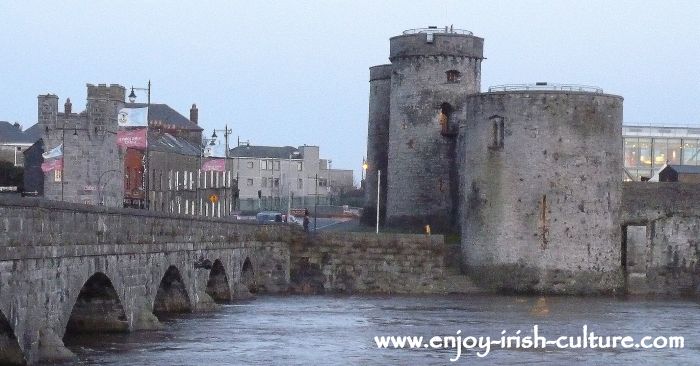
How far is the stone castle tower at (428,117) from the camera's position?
67.8m

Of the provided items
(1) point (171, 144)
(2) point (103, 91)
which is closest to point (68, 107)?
(2) point (103, 91)

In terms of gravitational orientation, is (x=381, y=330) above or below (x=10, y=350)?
below

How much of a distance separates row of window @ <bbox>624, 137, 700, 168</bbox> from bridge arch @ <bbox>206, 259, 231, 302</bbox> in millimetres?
51376

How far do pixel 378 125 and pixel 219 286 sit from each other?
27.2 m

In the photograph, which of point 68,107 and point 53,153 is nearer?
point 53,153

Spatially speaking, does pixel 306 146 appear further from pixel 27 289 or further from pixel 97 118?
pixel 27 289

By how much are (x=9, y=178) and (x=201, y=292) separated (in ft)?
125

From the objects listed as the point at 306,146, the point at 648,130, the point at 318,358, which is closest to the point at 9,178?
the point at 648,130

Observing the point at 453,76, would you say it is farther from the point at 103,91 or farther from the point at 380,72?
the point at 103,91

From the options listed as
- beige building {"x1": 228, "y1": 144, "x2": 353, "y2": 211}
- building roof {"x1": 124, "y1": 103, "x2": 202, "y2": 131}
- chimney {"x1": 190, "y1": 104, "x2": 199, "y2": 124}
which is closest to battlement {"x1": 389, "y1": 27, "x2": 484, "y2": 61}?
building roof {"x1": 124, "y1": 103, "x2": 202, "y2": 131}

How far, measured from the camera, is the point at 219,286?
49094 millimetres

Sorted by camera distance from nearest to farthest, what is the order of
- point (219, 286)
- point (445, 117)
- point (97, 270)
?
point (97, 270) < point (219, 286) < point (445, 117)

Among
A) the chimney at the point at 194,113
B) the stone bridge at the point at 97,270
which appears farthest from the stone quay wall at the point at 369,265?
the chimney at the point at 194,113

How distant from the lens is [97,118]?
67812 mm
